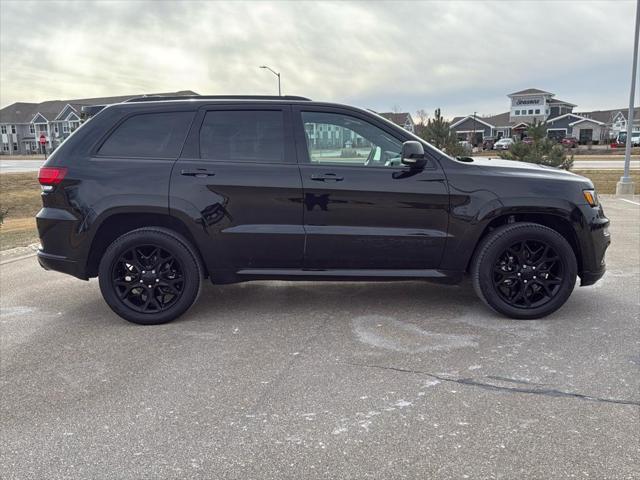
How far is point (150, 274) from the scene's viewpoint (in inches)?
179

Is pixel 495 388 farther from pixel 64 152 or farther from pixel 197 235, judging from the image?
pixel 64 152

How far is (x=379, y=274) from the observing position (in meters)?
4.56

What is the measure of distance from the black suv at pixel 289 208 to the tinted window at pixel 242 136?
10 mm

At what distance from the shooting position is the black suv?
4.45m

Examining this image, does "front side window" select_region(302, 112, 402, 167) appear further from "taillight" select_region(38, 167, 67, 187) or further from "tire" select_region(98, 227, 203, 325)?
"taillight" select_region(38, 167, 67, 187)

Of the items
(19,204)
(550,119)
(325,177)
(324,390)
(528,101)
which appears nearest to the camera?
(324,390)

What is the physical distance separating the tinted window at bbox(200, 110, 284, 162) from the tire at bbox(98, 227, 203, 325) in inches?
33.0

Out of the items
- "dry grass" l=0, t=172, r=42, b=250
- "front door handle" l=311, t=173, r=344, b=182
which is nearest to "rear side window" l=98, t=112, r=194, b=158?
"front door handle" l=311, t=173, r=344, b=182

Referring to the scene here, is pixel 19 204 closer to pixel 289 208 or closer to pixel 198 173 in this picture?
pixel 198 173

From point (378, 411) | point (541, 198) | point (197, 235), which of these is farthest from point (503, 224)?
point (197, 235)

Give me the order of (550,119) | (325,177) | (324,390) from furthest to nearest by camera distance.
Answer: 1. (550,119)
2. (325,177)
3. (324,390)

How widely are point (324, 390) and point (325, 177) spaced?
1839 millimetres

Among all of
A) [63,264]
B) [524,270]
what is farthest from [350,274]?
[63,264]

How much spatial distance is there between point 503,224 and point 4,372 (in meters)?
4.11
